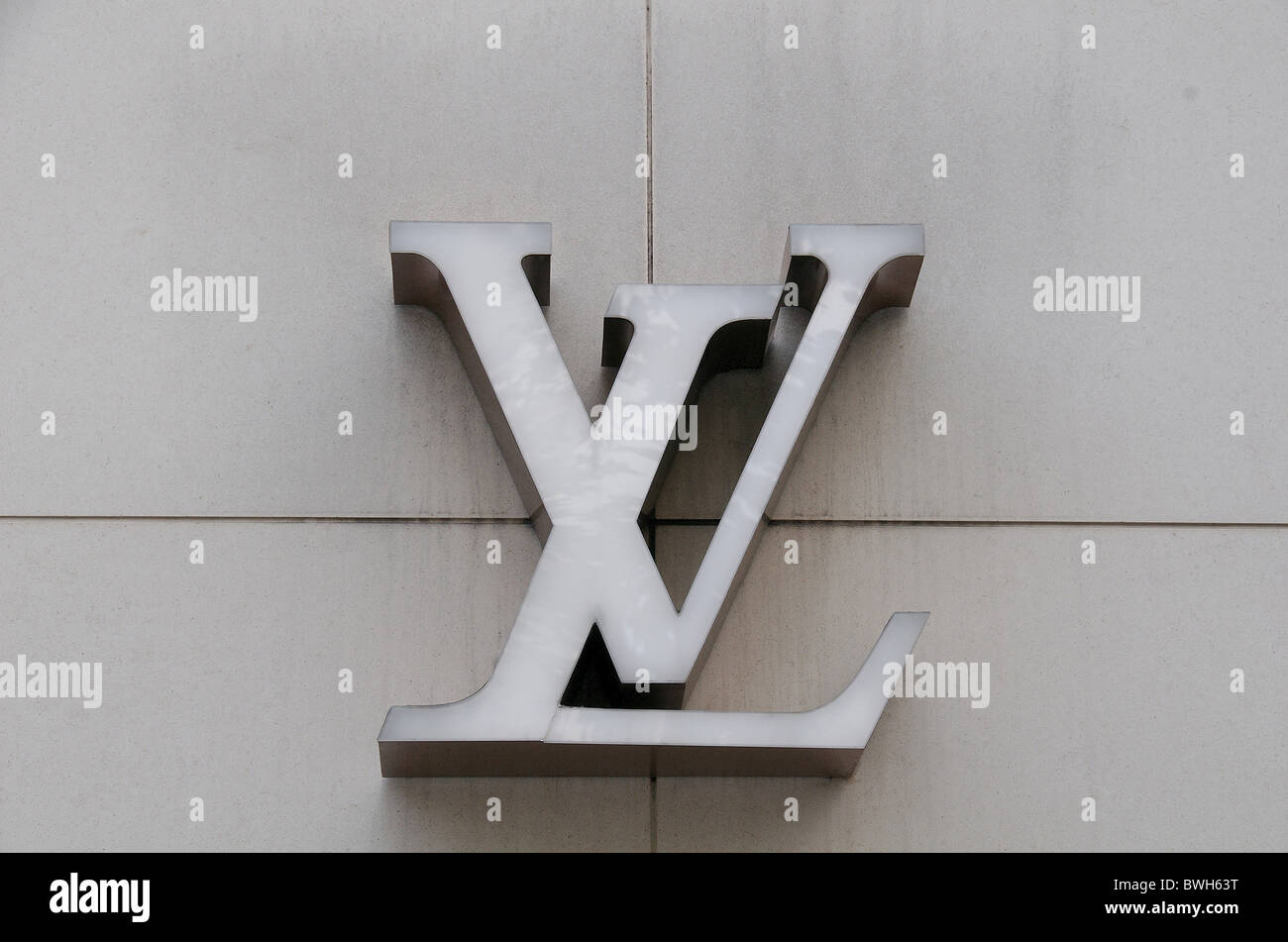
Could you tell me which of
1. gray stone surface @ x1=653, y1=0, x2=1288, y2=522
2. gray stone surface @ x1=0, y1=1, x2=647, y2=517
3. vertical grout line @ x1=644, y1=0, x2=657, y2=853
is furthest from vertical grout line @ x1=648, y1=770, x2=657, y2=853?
gray stone surface @ x1=0, y1=1, x2=647, y2=517

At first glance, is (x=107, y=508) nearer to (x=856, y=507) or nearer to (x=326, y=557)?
(x=326, y=557)

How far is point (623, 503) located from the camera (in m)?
3.41

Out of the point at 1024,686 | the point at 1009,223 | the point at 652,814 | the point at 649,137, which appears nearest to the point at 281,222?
the point at 649,137

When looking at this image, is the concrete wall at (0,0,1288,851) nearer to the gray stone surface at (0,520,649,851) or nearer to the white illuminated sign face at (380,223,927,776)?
the gray stone surface at (0,520,649,851)

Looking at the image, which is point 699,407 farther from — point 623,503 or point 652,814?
point 652,814

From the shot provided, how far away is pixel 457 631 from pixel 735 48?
82.4 inches

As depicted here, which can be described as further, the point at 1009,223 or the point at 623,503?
the point at 1009,223

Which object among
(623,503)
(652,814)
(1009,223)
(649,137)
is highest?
(649,137)

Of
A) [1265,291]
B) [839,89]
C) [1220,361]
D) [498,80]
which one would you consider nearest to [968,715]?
[1220,361]

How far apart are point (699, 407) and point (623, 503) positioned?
529 millimetres

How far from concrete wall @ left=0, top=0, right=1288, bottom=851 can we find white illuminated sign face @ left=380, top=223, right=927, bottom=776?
22 centimetres

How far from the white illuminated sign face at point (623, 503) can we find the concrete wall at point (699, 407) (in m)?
0.22

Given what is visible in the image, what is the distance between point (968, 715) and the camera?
3.61 metres

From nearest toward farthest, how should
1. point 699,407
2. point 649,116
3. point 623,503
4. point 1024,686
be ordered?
point 623,503, point 1024,686, point 699,407, point 649,116
